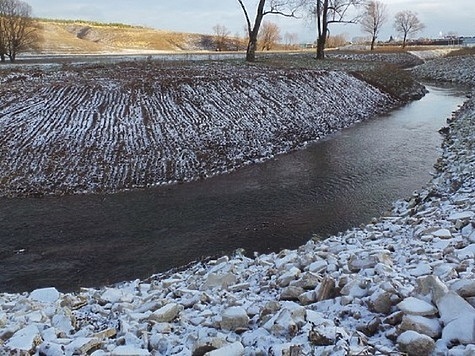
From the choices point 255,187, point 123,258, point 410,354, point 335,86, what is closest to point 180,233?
point 123,258

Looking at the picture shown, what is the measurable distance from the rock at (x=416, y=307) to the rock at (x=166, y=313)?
2.25 meters

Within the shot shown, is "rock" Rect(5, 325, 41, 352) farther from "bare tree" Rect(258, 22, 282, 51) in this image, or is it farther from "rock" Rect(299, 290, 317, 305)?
"bare tree" Rect(258, 22, 282, 51)

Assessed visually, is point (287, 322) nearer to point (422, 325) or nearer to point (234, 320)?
point (234, 320)

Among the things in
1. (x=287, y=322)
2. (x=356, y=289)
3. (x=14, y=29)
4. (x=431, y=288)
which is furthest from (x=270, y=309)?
(x=14, y=29)

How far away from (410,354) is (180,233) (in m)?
6.90

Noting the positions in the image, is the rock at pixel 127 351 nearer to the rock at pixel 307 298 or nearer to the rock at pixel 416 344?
the rock at pixel 307 298

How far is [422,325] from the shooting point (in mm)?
3721

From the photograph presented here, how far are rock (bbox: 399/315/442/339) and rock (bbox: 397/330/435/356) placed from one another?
0.34 feet

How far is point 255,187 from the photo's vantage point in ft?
42.0

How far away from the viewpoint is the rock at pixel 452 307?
3.74 meters

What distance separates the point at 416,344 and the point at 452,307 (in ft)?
1.78

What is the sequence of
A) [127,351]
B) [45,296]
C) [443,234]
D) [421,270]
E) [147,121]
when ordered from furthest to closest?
1. [147,121]
2. [443,234]
3. [45,296]
4. [421,270]
5. [127,351]

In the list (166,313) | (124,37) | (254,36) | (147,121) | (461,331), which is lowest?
(166,313)

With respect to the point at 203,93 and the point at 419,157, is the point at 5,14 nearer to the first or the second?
the point at 203,93
